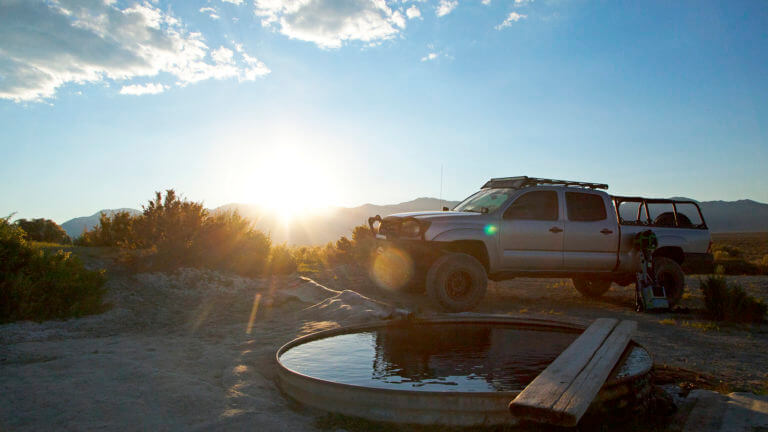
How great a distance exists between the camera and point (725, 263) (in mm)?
19062

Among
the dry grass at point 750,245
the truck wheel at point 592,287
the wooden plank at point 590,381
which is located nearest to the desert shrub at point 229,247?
the truck wheel at point 592,287

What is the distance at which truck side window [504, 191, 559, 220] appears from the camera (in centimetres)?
784

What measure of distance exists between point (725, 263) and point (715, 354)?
16.5 meters

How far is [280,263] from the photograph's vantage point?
34.9 feet

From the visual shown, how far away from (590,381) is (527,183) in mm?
5214

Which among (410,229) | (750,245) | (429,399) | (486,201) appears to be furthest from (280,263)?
(750,245)

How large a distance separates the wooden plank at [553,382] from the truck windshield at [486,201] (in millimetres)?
3553

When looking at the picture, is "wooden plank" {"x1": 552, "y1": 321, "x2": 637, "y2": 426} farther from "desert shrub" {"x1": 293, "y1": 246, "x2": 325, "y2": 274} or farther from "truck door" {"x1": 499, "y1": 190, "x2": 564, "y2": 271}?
"desert shrub" {"x1": 293, "y1": 246, "x2": 325, "y2": 274}

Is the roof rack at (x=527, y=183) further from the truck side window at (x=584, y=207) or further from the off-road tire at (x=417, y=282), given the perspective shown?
the off-road tire at (x=417, y=282)

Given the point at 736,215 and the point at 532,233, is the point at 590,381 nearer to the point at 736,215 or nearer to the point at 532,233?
the point at 532,233

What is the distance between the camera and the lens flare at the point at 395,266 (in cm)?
754

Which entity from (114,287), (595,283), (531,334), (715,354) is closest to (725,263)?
(595,283)

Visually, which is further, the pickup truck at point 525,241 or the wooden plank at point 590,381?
the pickup truck at point 525,241

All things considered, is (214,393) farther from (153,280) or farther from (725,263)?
(725,263)
